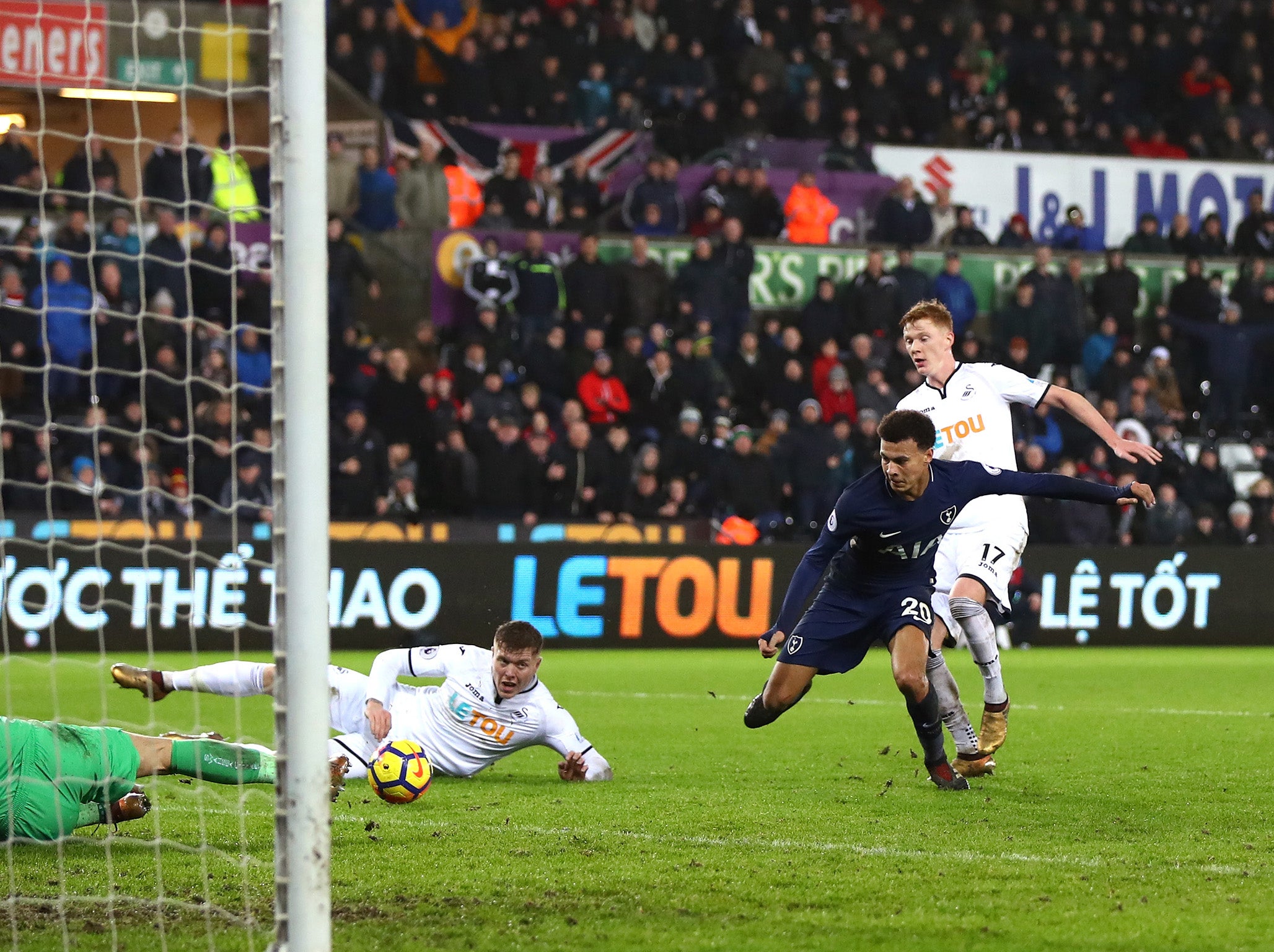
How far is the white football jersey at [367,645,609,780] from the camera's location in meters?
7.23

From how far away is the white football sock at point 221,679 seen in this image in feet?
21.9

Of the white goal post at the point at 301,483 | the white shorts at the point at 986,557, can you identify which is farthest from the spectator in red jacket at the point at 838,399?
the white goal post at the point at 301,483

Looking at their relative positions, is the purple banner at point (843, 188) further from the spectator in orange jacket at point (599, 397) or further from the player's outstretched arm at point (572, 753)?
the player's outstretched arm at point (572, 753)

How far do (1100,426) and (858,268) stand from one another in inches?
478

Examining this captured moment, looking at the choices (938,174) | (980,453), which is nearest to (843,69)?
(938,174)

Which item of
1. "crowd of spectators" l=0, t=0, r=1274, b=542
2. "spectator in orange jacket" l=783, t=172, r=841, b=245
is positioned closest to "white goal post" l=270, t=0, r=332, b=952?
"crowd of spectators" l=0, t=0, r=1274, b=542

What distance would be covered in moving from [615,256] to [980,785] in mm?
11911

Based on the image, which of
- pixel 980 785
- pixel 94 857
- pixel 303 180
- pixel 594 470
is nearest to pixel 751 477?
pixel 594 470

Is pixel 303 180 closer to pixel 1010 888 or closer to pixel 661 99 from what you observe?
pixel 1010 888

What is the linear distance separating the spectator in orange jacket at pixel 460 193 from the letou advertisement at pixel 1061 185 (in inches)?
190

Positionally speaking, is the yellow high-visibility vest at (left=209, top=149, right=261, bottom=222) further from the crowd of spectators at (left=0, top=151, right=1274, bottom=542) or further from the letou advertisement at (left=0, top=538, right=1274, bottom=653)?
the letou advertisement at (left=0, top=538, right=1274, bottom=653)

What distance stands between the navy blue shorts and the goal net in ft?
7.12

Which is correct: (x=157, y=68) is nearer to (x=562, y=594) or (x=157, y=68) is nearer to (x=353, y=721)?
(x=562, y=594)

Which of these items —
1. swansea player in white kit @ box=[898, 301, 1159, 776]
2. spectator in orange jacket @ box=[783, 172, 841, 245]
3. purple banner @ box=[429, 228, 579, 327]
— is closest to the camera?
swansea player in white kit @ box=[898, 301, 1159, 776]
